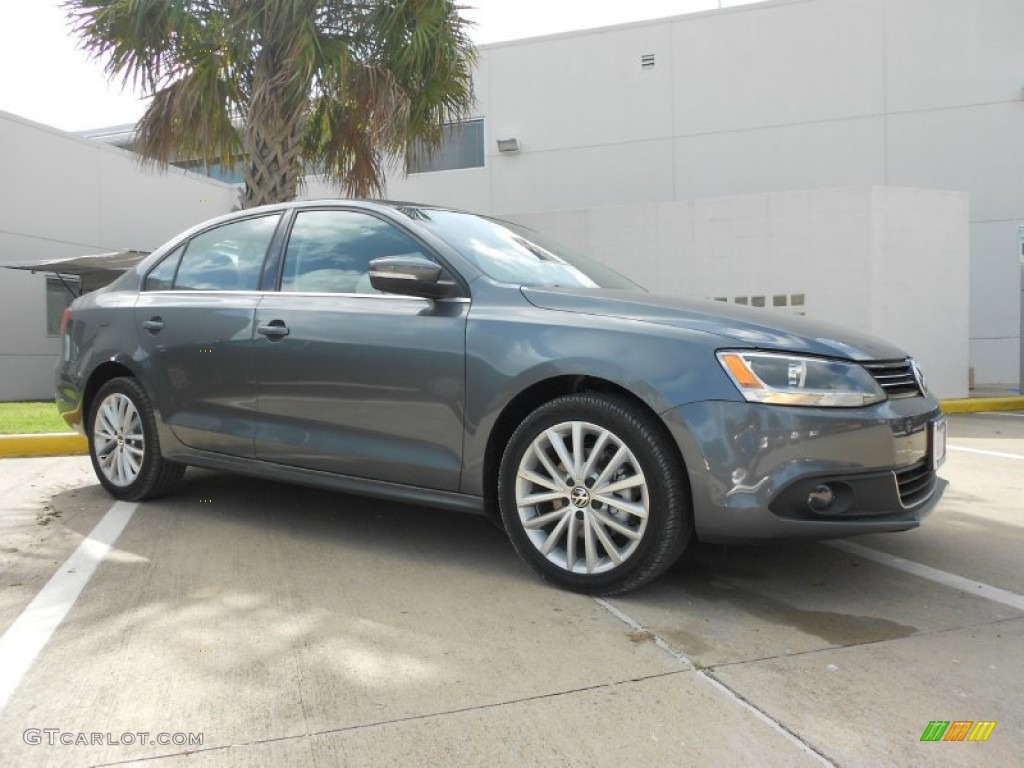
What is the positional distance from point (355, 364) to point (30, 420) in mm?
6929

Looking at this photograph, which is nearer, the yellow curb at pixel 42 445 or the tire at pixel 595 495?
the tire at pixel 595 495

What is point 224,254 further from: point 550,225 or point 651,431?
point 550,225

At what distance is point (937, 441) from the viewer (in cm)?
335

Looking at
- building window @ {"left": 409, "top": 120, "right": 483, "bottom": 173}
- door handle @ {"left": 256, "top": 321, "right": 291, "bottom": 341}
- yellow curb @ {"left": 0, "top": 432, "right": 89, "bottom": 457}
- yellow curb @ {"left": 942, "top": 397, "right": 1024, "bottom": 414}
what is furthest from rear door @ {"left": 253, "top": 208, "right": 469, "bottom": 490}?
building window @ {"left": 409, "top": 120, "right": 483, "bottom": 173}

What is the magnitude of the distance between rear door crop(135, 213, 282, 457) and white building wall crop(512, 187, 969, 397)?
25.7 ft

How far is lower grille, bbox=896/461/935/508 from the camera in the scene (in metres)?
3.07

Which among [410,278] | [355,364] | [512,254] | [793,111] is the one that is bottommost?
[355,364]

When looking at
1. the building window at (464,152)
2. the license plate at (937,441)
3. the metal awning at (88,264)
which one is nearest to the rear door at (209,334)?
the license plate at (937,441)

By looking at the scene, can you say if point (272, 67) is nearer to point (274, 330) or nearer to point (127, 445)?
point (127, 445)

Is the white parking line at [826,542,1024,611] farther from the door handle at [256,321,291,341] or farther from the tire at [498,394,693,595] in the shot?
the door handle at [256,321,291,341]

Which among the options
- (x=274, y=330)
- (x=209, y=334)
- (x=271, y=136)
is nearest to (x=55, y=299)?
(x=271, y=136)

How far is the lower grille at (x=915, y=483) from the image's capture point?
10.1 feet

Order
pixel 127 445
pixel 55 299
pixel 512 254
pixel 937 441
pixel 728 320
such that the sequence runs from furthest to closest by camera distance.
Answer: pixel 55 299
pixel 127 445
pixel 512 254
pixel 937 441
pixel 728 320

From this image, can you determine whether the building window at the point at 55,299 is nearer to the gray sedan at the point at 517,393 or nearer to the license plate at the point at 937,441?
the gray sedan at the point at 517,393
